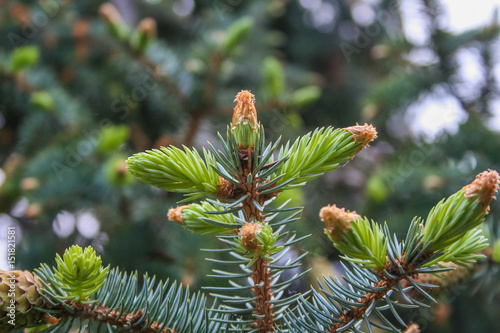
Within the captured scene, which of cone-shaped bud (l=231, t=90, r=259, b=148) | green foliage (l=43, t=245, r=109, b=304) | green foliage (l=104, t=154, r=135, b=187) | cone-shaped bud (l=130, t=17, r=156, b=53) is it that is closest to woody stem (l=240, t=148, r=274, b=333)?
cone-shaped bud (l=231, t=90, r=259, b=148)

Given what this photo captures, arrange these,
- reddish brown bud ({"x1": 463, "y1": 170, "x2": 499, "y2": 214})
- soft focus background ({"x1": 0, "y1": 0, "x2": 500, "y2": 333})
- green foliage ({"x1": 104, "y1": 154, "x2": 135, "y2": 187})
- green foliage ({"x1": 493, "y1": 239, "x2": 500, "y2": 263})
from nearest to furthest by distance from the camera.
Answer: reddish brown bud ({"x1": 463, "y1": 170, "x2": 499, "y2": 214}), green foliage ({"x1": 493, "y1": 239, "x2": 500, "y2": 263}), green foliage ({"x1": 104, "y1": 154, "x2": 135, "y2": 187}), soft focus background ({"x1": 0, "y1": 0, "x2": 500, "y2": 333})

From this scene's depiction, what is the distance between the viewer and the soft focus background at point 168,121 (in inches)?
32.8

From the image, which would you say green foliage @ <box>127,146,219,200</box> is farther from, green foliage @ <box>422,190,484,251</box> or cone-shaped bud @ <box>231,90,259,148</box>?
green foliage @ <box>422,190,484,251</box>

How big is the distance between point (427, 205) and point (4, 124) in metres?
1.26

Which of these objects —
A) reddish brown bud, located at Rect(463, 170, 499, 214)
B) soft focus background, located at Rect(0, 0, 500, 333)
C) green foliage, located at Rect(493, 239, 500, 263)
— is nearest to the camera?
reddish brown bud, located at Rect(463, 170, 499, 214)

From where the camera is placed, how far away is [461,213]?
28cm

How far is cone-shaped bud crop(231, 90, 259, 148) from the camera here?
1.08ft

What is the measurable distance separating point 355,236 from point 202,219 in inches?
4.7

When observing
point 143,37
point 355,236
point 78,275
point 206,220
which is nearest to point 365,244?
point 355,236

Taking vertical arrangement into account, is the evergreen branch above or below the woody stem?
above

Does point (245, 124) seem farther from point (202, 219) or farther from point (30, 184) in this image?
point (30, 184)

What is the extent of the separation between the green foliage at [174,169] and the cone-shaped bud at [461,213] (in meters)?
0.17

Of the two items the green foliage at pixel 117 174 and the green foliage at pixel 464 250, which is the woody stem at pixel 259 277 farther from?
the green foliage at pixel 117 174

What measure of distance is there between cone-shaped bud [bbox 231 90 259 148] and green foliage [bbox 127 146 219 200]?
3cm
